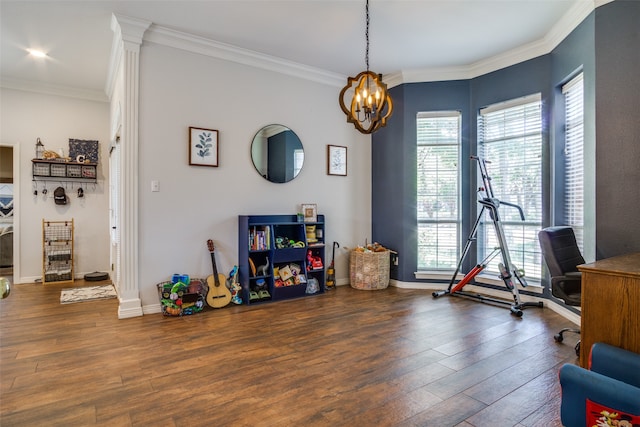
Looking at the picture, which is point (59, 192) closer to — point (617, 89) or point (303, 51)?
point (303, 51)

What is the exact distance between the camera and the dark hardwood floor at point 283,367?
1843 mm

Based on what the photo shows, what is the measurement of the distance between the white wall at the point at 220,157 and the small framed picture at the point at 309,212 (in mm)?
119

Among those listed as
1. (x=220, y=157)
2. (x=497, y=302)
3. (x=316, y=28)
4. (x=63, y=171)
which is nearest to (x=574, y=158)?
(x=497, y=302)

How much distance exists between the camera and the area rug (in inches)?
164

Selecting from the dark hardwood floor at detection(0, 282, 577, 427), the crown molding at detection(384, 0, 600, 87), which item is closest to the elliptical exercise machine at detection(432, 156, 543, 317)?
the dark hardwood floor at detection(0, 282, 577, 427)

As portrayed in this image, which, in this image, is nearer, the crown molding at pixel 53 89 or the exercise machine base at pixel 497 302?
the exercise machine base at pixel 497 302

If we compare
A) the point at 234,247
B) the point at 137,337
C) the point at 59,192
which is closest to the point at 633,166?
Result: the point at 234,247

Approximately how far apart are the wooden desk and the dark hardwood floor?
487mm

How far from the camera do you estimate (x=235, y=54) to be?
4090 mm

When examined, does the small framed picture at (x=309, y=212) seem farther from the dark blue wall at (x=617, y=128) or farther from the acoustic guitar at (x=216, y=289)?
the dark blue wall at (x=617, y=128)

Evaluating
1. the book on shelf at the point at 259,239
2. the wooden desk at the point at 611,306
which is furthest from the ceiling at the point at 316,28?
the wooden desk at the point at 611,306

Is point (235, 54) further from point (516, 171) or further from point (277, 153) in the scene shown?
point (516, 171)

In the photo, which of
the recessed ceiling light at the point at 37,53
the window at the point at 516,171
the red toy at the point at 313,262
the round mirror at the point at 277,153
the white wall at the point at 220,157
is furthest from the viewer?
the red toy at the point at 313,262

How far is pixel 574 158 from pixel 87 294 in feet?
18.9
